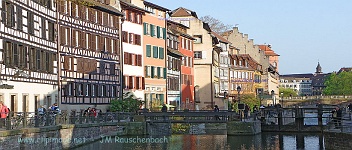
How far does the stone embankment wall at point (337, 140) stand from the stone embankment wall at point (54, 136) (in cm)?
1457

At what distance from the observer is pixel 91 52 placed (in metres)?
65.9

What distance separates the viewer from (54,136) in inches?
1613

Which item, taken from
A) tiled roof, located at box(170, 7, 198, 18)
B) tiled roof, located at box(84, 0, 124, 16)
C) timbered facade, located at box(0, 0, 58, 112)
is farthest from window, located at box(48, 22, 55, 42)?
tiled roof, located at box(170, 7, 198, 18)

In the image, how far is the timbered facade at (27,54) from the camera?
45.9m

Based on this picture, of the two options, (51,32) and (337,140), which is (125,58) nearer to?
(51,32)

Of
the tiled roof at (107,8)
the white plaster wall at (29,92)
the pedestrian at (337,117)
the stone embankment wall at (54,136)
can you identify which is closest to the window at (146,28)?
the tiled roof at (107,8)

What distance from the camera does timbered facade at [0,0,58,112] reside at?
45938 millimetres

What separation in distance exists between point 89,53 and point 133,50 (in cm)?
1162

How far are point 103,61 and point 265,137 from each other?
17.1 metres

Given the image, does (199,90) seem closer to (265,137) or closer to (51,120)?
(265,137)

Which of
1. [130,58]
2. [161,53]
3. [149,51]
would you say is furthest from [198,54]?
[130,58]

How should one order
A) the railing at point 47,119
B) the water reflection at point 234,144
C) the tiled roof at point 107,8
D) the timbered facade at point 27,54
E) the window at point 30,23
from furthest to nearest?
the tiled roof at point 107,8 < the window at point 30,23 < the water reflection at point 234,144 < the timbered facade at point 27,54 < the railing at point 47,119

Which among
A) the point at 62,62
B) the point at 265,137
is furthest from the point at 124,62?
the point at 265,137

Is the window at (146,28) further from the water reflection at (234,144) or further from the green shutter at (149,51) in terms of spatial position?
the water reflection at (234,144)
